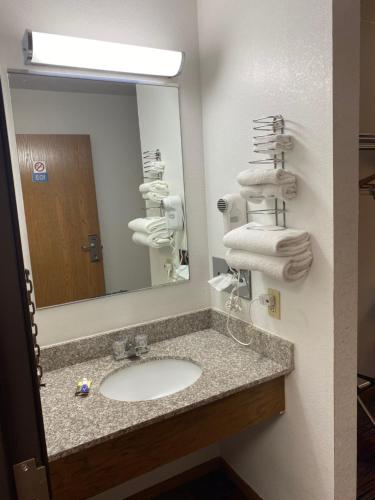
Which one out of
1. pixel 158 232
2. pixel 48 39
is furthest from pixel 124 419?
pixel 48 39

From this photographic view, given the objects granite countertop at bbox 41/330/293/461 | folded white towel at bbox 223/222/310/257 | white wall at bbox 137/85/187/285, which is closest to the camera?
granite countertop at bbox 41/330/293/461

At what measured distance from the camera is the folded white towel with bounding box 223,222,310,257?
3.93 ft

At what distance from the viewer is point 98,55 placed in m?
1.40

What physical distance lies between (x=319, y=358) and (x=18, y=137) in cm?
137

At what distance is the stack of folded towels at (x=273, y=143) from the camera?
1232 mm

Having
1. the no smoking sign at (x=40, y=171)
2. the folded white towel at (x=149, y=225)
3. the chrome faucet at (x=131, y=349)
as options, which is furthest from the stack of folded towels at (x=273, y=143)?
the chrome faucet at (x=131, y=349)

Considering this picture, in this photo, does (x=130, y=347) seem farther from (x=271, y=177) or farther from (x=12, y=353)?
(x=12, y=353)

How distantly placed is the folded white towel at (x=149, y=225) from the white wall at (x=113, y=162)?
3cm

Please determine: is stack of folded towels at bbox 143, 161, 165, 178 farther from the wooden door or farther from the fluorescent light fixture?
the fluorescent light fixture

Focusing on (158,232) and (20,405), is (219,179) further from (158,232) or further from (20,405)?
(20,405)

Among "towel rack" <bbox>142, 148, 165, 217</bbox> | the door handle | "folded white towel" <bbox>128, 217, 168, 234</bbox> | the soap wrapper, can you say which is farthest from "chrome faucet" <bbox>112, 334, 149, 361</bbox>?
"towel rack" <bbox>142, 148, 165, 217</bbox>

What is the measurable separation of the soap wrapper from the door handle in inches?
19.2

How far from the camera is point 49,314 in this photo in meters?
1.50

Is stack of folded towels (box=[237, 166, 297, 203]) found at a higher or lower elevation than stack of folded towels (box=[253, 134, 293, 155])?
lower
